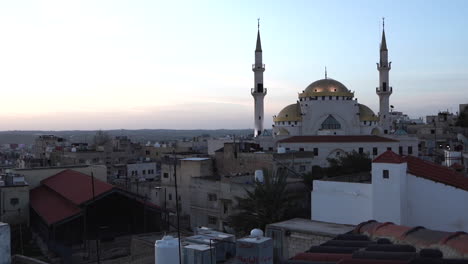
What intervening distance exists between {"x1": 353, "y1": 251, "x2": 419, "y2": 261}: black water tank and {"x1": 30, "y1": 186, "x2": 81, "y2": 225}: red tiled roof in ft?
51.3

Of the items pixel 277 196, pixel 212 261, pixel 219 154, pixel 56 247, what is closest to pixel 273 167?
pixel 219 154

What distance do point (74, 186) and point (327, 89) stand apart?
33892 mm

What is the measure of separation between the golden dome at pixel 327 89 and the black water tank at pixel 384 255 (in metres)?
45.4

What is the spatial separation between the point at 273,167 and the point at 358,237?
20.6 m

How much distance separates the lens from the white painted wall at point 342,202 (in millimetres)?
15977

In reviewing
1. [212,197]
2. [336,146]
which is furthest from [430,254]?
[336,146]

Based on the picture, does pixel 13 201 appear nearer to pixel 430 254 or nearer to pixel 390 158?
pixel 390 158

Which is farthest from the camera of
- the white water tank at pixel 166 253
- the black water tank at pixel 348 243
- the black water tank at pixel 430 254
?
the white water tank at pixel 166 253

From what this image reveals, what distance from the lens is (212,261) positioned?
970 centimetres

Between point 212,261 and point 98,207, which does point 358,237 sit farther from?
point 98,207

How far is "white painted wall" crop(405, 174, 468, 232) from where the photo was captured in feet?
47.9

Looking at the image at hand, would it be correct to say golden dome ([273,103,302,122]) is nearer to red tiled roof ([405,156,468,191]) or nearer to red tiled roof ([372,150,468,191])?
red tiled roof ([405,156,468,191])

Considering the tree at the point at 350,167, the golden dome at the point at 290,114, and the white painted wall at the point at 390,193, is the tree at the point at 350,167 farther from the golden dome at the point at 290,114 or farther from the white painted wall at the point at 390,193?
the golden dome at the point at 290,114

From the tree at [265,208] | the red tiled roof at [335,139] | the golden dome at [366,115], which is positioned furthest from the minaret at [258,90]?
the tree at [265,208]
